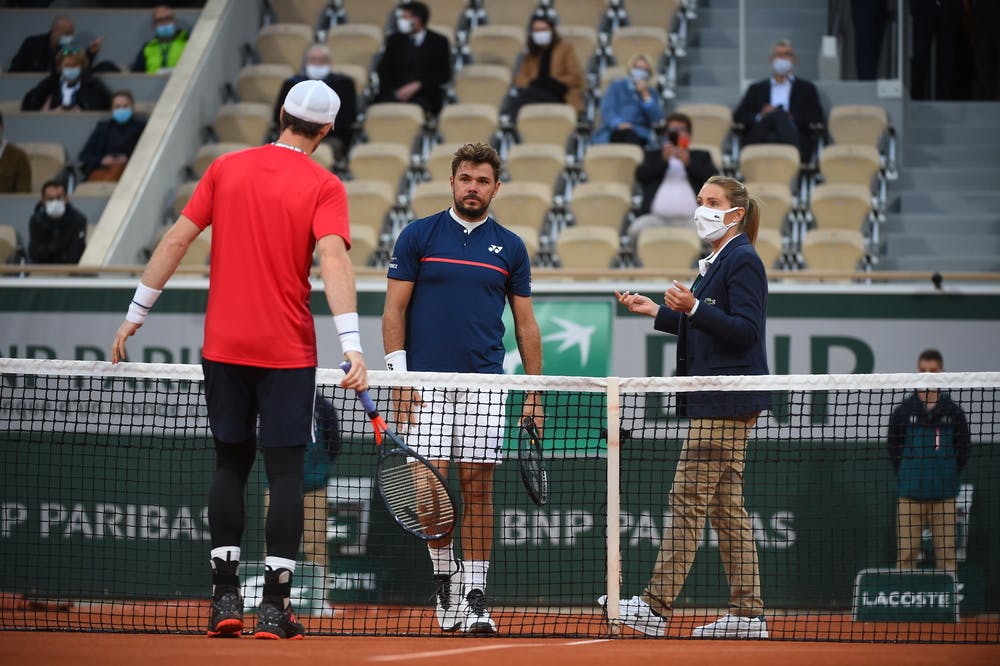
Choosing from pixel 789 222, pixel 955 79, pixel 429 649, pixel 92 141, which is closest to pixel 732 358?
pixel 429 649

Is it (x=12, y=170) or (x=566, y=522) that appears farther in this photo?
(x=12, y=170)

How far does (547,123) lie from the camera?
44.3 ft

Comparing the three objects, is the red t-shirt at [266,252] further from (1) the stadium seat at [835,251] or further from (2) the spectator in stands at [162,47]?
(2) the spectator in stands at [162,47]

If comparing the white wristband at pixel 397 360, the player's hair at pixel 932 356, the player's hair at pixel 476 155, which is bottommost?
the white wristband at pixel 397 360

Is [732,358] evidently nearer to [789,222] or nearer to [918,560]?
[918,560]

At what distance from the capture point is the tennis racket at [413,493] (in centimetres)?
586

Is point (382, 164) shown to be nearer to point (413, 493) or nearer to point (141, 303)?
point (413, 493)

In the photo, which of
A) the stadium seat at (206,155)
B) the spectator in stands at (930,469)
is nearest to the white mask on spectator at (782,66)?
the stadium seat at (206,155)

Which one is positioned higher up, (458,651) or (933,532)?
(933,532)

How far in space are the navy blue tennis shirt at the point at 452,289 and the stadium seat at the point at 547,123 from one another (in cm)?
685

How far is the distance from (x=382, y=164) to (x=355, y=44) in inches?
106

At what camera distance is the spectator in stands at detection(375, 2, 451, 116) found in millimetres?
14188

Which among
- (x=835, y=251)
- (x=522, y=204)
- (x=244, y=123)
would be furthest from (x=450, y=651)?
(x=244, y=123)

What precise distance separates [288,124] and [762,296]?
2396 millimetres
